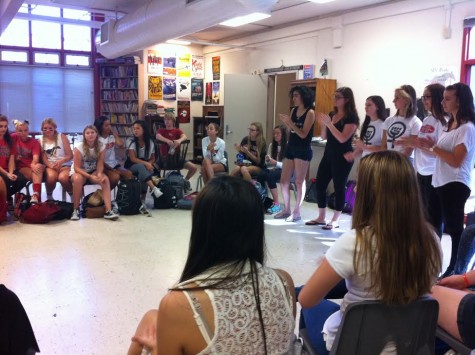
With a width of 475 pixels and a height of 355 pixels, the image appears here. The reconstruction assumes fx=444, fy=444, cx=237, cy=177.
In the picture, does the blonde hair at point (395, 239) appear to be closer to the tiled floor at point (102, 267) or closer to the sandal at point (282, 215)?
the tiled floor at point (102, 267)

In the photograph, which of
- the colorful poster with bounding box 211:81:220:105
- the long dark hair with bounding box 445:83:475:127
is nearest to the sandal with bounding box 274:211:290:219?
the long dark hair with bounding box 445:83:475:127

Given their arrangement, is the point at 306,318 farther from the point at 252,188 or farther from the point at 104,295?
the point at 104,295

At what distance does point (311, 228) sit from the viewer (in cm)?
476

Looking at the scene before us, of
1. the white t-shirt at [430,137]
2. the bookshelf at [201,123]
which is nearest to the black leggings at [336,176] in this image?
the white t-shirt at [430,137]

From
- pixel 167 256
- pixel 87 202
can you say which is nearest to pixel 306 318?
pixel 167 256

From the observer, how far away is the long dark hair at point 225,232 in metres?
1.05

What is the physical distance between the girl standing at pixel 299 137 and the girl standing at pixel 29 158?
278 centimetres

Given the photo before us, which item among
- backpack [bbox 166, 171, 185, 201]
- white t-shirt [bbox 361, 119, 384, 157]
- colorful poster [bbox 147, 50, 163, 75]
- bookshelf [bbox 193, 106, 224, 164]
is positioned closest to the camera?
white t-shirt [bbox 361, 119, 384, 157]

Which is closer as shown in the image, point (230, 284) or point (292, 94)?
point (230, 284)

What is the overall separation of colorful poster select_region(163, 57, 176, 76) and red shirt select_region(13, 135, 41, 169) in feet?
17.1

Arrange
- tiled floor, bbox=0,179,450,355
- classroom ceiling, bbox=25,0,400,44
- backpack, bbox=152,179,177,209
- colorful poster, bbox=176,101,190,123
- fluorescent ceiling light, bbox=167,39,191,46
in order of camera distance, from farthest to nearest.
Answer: colorful poster, bbox=176,101,190,123 < fluorescent ceiling light, bbox=167,39,191,46 < classroom ceiling, bbox=25,0,400,44 < backpack, bbox=152,179,177,209 < tiled floor, bbox=0,179,450,355

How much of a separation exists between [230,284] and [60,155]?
15.8 ft

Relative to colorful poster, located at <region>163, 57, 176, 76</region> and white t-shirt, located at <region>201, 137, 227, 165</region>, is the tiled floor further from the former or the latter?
colorful poster, located at <region>163, 57, 176, 76</region>

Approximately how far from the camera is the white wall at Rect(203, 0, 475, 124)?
5695 millimetres
